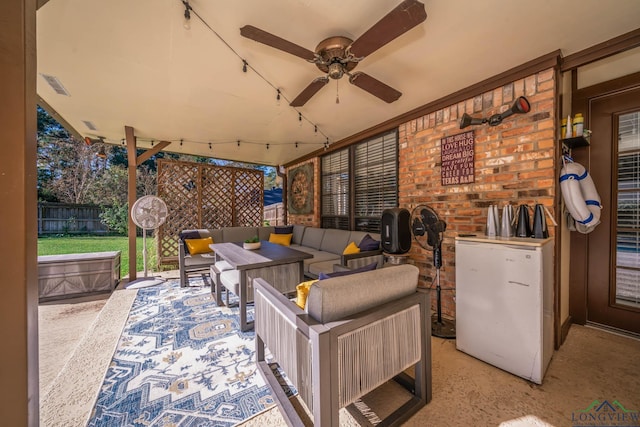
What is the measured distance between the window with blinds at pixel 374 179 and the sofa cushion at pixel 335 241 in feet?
1.08

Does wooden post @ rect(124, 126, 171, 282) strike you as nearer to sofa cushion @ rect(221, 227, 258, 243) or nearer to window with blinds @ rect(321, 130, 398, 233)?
sofa cushion @ rect(221, 227, 258, 243)

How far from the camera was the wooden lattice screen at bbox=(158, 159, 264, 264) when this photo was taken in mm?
4555

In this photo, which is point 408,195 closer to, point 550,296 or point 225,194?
point 550,296

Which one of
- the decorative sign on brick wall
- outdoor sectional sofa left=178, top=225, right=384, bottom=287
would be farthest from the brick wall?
outdoor sectional sofa left=178, top=225, right=384, bottom=287

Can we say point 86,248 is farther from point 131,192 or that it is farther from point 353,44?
point 353,44

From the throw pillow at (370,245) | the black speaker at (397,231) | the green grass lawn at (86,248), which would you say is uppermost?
the black speaker at (397,231)

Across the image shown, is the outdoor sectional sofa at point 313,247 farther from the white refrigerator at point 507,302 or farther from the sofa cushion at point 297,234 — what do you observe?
the white refrigerator at point 507,302

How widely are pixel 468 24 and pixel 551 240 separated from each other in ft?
5.04

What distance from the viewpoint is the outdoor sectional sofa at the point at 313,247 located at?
2629mm

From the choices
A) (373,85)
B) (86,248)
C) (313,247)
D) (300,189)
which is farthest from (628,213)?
(86,248)

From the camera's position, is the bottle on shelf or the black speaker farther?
the black speaker

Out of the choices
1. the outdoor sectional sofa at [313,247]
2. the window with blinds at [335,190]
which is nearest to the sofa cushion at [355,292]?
the outdoor sectional sofa at [313,247]

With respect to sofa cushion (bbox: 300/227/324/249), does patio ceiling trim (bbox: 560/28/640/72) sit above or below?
above

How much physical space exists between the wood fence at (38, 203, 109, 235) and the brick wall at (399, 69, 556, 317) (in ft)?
31.4
